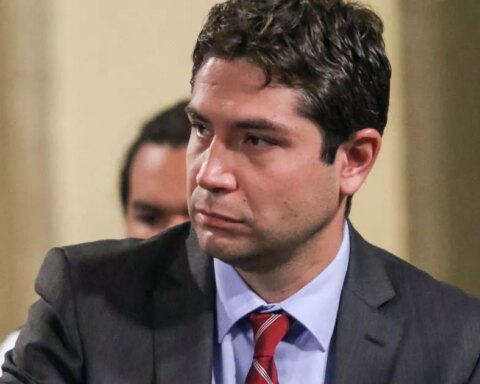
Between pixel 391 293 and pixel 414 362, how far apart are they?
0.09 m

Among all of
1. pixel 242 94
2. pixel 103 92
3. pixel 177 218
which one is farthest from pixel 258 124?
pixel 103 92

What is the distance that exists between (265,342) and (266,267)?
0.27 feet

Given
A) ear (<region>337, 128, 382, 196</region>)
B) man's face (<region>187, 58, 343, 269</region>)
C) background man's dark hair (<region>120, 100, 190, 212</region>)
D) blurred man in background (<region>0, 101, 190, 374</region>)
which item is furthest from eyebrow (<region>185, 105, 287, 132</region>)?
background man's dark hair (<region>120, 100, 190, 212</region>)

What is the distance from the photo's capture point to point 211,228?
1.20m

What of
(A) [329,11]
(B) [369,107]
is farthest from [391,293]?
(A) [329,11]

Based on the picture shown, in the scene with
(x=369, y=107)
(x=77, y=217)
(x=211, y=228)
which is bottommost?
(x=77, y=217)

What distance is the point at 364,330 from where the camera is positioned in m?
1.32

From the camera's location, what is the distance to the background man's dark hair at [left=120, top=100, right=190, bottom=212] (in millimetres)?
2270

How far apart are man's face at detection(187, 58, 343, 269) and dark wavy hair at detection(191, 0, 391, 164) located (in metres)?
0.02

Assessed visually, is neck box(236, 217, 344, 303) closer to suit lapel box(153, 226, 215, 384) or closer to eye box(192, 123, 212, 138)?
suit lapel box(153, 226, 215, 384)

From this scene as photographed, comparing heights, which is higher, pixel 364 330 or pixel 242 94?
pixel 242 94

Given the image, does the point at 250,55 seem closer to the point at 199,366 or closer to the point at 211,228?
the point at 211,228

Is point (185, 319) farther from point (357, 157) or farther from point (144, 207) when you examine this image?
point (144, 207)

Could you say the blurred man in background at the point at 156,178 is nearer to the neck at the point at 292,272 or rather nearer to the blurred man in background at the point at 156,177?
the blurred man in background at the point at 156,177
